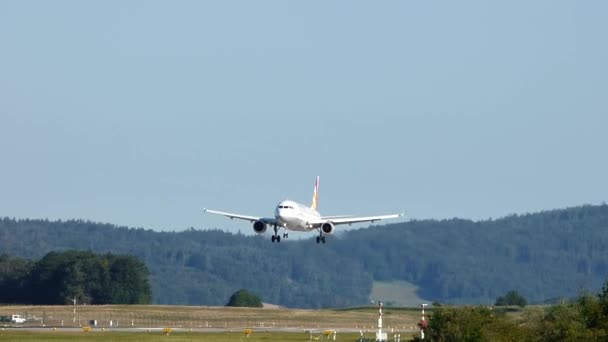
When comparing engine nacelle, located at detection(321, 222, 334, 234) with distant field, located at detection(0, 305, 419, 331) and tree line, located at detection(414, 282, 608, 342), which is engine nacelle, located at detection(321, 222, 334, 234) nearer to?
distant field, located at detection(0, 305, 419, 331)

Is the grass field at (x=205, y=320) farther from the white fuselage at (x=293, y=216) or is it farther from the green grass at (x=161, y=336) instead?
the white fuselage at (x=293, y=216)

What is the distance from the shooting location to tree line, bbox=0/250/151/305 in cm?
16275

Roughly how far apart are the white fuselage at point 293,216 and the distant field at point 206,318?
8.27 m

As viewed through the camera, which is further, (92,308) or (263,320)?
(92,308)

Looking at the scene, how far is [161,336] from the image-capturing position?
297ft

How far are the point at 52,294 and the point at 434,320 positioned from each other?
10830 cm

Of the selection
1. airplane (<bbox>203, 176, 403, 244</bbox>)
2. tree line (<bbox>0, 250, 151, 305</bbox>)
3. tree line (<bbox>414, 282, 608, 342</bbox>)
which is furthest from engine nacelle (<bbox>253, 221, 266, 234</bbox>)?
tree line (<bbox>0, 250, 151, 305</bbox>)

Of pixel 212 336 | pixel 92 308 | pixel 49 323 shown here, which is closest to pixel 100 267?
pixel 92 308

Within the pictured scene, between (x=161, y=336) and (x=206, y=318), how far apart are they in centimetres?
3007

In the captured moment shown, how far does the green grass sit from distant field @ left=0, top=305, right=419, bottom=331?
14.4 metres

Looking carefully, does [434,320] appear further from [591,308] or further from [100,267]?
[100,267]

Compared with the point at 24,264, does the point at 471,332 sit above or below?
below

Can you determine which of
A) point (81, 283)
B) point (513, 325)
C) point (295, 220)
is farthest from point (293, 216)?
point (81, 283)

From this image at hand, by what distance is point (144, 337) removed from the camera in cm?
8881
